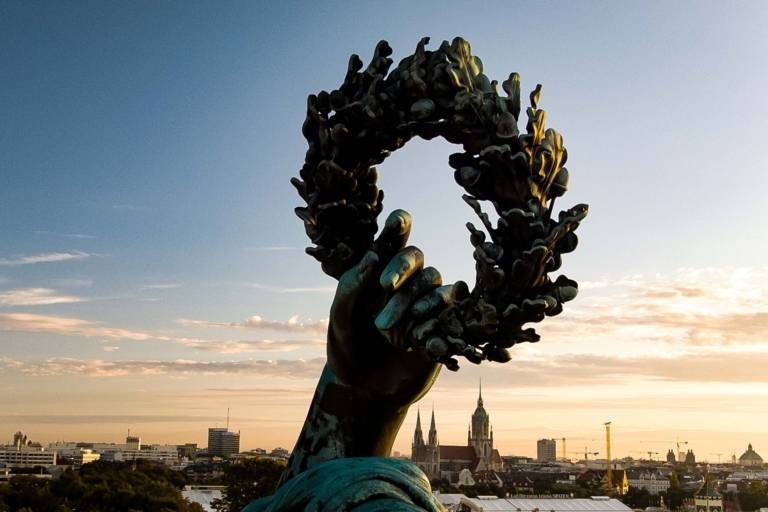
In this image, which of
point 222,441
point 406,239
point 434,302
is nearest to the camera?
point 434,302

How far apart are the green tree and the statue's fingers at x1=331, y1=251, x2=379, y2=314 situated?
102ft

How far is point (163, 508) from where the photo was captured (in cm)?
3394

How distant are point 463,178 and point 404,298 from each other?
0.54m

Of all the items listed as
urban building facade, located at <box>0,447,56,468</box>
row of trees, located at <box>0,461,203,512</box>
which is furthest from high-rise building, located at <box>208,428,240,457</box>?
row of trees, located at <box>0,461,203,512</box>

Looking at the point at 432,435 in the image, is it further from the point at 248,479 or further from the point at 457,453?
the point at 248,479

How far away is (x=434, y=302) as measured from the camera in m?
3.50

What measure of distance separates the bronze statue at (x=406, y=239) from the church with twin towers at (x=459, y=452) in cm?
12435

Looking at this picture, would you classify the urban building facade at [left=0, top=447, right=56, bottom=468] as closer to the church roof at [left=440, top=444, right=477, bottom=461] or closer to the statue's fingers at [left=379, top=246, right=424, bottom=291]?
the church roof at [left=440, top=444, right=477, bottom=461]

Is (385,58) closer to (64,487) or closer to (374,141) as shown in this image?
(374,141)

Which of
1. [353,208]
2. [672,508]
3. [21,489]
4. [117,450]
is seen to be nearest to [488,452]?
[672,508]

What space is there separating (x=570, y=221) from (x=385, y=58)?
1224mm

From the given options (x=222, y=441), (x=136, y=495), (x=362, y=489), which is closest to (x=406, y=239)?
(x=362, y=489)

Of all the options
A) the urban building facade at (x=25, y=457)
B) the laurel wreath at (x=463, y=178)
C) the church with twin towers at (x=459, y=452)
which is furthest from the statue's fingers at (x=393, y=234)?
the urban building facade at (x=25, y=457)

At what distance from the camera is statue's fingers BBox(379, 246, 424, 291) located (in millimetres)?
3564
